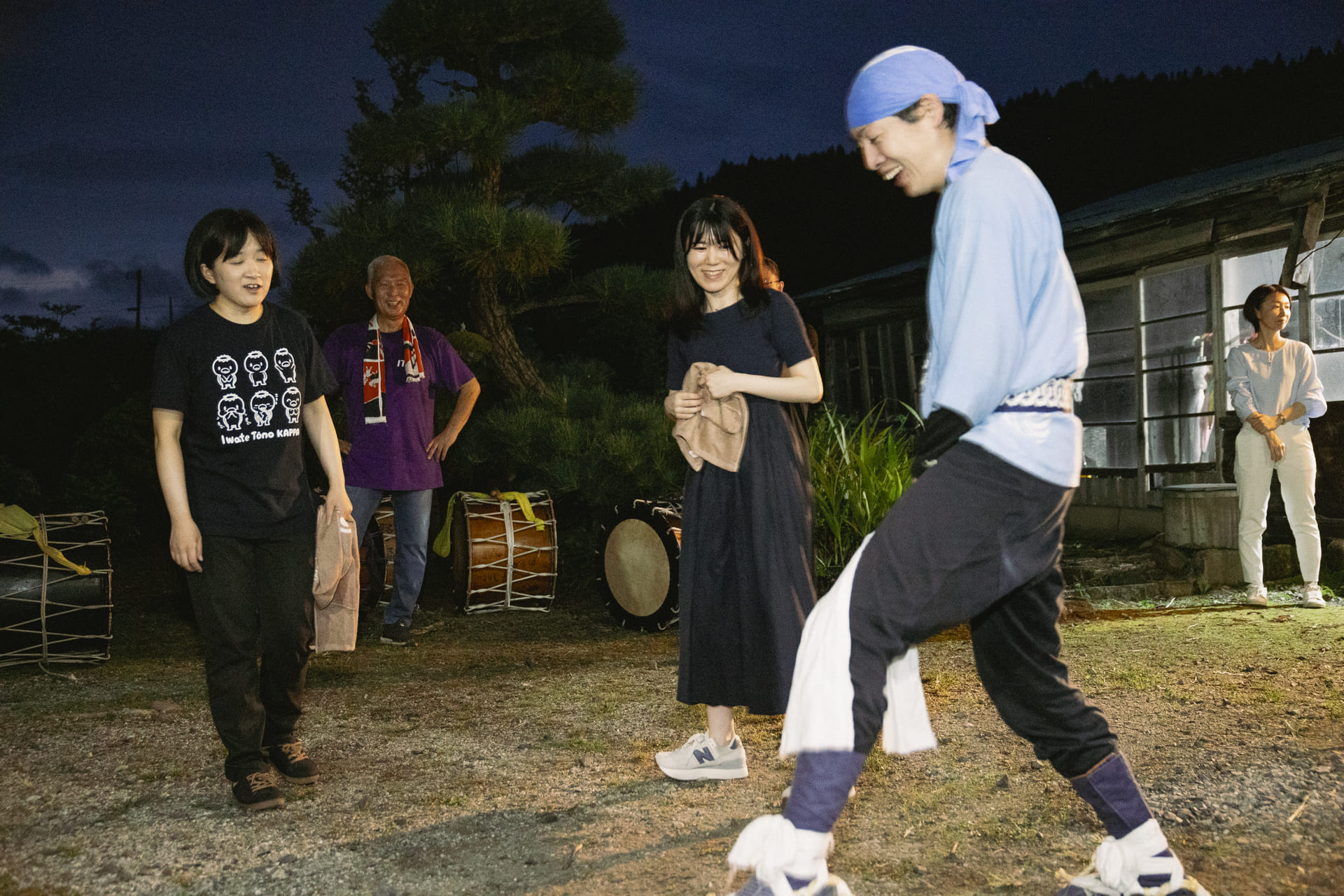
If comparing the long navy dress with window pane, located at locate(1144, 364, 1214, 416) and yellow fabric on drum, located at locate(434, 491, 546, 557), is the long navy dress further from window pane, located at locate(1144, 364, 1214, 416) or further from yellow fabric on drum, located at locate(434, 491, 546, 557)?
window pane, located at locate(1144, 364, 1214, 416)

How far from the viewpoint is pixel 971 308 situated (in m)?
1.67

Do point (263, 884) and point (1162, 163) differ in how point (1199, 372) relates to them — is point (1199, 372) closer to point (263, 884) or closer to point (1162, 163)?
point (263, 884)

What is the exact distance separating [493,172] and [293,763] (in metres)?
6.16

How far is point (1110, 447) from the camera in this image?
10.0 m

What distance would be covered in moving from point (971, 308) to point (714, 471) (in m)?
1.20

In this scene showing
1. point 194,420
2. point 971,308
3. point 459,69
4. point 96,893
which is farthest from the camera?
point 459,69

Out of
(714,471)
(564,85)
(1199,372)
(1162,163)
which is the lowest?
(714,471)

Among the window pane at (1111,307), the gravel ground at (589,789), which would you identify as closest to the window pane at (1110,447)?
the window pane at (1111,307)

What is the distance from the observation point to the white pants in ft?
18.0

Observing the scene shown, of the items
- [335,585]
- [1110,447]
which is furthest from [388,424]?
[1110,447]

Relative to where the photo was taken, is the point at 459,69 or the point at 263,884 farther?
the point at 459,69

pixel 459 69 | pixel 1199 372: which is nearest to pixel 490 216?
pixel 459 69

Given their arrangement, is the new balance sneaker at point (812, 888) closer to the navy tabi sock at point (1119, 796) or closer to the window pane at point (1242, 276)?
the navy tabi sock at point (1119, 796)

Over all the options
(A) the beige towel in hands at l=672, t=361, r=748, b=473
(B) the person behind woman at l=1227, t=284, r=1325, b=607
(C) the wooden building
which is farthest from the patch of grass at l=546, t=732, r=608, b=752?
(C) the wooden building
